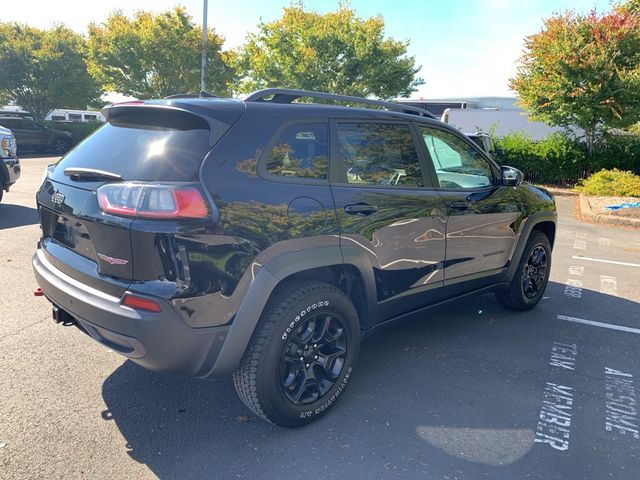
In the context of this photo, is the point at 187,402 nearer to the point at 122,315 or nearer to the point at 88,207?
the point at 122,315

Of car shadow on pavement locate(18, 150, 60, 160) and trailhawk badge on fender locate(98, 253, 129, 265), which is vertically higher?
car shadow on pavement locate(18, 150, 60, 160)

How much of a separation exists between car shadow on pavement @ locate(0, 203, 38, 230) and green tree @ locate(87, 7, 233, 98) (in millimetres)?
16780

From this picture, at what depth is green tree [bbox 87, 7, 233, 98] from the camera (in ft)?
75.4

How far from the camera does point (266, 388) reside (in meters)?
2.50

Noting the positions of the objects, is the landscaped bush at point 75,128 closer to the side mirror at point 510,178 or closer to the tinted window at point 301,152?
the side mirror at point 510,178

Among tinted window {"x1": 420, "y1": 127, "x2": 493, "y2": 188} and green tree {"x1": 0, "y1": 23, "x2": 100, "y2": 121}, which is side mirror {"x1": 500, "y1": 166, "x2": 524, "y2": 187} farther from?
green tree {"x1": 0, "y1": 23, "x2": 100, "y2": 121}

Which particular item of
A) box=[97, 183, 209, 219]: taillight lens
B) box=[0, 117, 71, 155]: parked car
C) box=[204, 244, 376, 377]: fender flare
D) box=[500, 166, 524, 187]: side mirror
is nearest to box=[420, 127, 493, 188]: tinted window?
box=[500, 166, 524, 187]: side mirror

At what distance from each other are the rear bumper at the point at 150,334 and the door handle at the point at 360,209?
987mm

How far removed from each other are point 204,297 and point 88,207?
0.80m

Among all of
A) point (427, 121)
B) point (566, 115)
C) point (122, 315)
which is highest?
point (566, 115)

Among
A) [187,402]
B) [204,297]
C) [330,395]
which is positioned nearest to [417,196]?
[330,395]

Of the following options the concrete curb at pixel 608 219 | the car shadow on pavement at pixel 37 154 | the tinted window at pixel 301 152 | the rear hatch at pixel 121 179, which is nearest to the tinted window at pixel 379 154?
the tinted window at pixel 301 152

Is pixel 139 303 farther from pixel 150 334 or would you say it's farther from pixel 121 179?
pixel 121 179

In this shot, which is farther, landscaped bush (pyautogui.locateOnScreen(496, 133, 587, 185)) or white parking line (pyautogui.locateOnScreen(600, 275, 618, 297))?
landscaped bush (pyautogui.locateOnScreen(496, 133, 587, 185))
